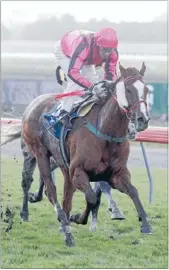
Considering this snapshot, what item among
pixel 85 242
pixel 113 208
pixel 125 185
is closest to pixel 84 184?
pixel 125 185

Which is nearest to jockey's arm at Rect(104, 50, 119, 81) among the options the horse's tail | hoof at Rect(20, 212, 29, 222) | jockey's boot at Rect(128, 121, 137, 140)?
jockey's boot at Rect(128, 121, 137, 140)

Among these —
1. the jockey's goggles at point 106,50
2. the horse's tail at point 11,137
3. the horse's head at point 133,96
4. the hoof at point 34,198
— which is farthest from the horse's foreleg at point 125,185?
the horse's tail at point 11,137

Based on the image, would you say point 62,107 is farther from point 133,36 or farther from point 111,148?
point 133,36

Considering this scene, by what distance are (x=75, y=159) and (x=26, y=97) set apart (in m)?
14.2

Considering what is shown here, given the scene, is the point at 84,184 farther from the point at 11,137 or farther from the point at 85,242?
the point at 11,137

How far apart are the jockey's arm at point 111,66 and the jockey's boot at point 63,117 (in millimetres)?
418

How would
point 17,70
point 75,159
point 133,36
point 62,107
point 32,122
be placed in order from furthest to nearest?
point 133,36, point 17,70, point 32,122, point 62,107, point 75,159

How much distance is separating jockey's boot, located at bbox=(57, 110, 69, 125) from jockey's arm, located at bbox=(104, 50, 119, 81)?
418 millimetres

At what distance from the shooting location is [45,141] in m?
5.92

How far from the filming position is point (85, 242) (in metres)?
5.52

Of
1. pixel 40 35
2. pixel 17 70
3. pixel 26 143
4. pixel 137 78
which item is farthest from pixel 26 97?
pixel 137 78

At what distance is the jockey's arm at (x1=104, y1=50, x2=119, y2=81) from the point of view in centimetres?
554

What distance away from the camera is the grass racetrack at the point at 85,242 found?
4.88 m

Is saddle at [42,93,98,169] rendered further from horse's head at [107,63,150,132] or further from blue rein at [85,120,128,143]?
horse's head at [107,63,150,132]
